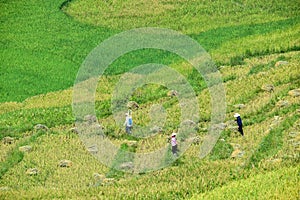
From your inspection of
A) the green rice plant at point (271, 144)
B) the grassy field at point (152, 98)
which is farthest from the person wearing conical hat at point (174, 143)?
the green rice plant at point (271, 144)

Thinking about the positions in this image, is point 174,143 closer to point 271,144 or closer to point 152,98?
point 271,144

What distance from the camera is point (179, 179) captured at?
1748 cm

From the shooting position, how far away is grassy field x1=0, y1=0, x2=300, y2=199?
17.4 metres

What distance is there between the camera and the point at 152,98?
22922 mm

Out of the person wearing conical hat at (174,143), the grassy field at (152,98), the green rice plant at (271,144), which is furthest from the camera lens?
the person wearing conical hat at (174,143)

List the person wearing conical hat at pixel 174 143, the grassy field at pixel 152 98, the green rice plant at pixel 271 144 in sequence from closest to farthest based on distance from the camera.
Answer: the grassy field at pixel 152 98 < the green rice plant at pixel 271 144 < the person wearing conical hat at pixel 174 143

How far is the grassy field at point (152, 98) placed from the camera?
17375 millimetres

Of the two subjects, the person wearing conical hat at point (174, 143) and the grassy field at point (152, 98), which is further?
the person wearing conical hat at point (174, 143)

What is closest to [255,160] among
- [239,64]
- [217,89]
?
[217,89]

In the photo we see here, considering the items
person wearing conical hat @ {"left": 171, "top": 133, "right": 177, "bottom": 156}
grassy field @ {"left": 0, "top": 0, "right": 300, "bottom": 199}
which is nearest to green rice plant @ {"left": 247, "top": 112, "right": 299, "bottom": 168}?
grassy field @ {"left": 0, "top": 0, "right": 300, "bottom": 199}

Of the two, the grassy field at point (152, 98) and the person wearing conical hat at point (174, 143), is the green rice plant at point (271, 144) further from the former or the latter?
the person wearing conical hat at point (174, 143)

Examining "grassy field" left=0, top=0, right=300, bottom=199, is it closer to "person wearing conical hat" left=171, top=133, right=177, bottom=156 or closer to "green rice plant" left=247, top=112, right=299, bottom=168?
"green rice plant" left=247, top=112, right=299, bottom=168

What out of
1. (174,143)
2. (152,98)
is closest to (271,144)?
(174,143)

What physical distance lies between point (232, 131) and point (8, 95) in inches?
282
